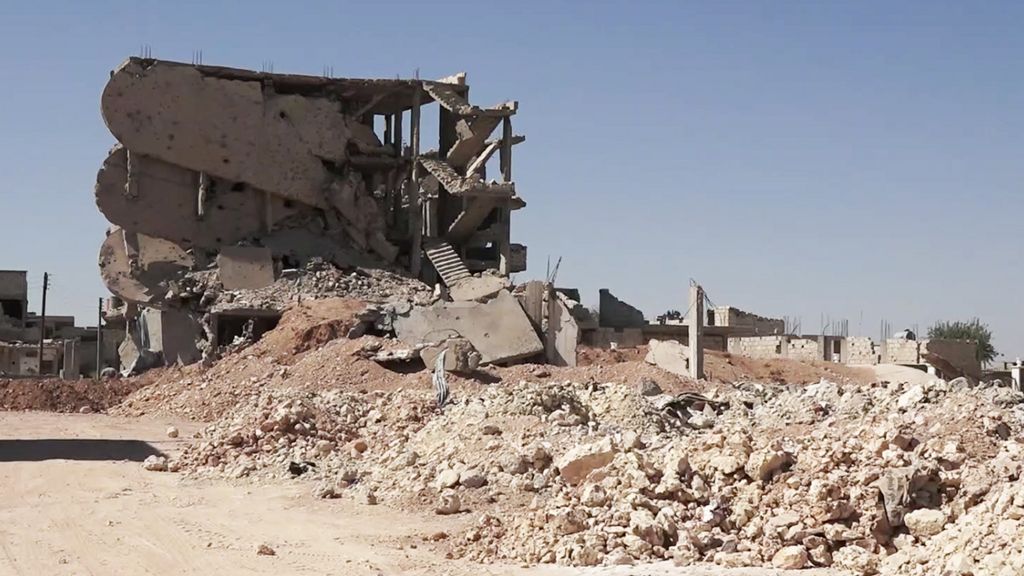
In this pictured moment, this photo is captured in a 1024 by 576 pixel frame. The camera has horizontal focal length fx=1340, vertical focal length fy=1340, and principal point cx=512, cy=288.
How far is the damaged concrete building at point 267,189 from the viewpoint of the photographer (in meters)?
35.8

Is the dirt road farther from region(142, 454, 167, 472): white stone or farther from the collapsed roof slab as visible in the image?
the collapsed roof slab

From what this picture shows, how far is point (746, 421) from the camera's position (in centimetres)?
1584

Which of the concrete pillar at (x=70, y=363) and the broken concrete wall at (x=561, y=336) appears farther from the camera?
the concrete pillar at (x=70, y=363)

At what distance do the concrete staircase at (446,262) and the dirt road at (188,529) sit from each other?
61.6ft

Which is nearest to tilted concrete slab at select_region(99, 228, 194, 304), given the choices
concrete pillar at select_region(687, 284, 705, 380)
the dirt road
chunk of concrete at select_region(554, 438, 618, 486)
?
concrete pillar at select_region(687, 284, 705, 380)

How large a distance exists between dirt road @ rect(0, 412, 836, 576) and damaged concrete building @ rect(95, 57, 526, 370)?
691 inches

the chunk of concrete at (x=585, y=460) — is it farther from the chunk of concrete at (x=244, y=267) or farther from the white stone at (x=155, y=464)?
the chunk of concrete at (x=244, y=267)

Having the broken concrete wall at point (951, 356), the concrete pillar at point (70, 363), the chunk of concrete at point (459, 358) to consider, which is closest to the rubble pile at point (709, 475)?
the chunk of concrete at point (459, 358)

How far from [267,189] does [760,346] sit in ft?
46.6

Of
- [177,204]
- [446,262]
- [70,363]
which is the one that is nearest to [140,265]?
[177,204]

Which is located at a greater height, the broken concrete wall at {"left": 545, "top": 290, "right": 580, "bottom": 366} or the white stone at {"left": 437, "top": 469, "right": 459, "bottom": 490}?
the broken concrete wall at {"left": 545, "top": 290, "right": 580, "bottom": 366}

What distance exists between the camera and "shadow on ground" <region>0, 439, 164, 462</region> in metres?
18.7

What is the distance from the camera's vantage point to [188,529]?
13.3 metres

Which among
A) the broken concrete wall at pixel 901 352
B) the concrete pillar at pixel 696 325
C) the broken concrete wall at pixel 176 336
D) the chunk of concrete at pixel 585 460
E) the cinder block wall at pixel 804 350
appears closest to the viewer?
the chunk of concrete at pixel 585 460
